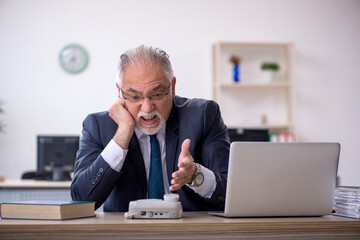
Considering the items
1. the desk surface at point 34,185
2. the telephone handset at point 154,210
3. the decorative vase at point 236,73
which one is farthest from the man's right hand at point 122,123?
the decorative vase at point 236,73

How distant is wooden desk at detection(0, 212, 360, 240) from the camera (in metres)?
1.27

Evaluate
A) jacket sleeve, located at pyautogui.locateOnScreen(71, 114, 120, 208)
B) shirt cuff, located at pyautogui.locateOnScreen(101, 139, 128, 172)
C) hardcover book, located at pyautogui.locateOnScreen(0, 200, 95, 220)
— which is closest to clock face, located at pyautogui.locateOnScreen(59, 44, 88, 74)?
jacket sleeve, located at pyautogui.locateOnScreen(71, 114, 120, 208)

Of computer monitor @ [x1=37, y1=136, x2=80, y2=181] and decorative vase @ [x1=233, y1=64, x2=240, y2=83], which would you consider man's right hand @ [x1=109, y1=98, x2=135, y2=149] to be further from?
decorative vase @ [x1=233, y1=64, x2=240, y2=83]

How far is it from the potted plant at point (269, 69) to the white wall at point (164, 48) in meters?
0.43

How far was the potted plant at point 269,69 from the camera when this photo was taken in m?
5.81

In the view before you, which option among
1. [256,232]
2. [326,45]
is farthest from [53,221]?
[326,45]

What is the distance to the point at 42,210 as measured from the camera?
4.51 feet

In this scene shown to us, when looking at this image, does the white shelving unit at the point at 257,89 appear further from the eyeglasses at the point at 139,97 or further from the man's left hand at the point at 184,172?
the man's left hand at the point at 184,172

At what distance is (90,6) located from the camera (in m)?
5.84

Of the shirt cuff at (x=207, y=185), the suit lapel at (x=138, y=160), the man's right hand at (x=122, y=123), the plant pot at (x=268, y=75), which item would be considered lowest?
the shirt cuff at (x=207, y=185)

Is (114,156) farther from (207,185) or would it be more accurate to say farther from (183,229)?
(183,229)

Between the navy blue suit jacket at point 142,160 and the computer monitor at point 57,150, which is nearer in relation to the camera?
the navy blue suit jacket at point 142,160

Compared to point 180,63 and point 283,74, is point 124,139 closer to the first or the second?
point 180,63

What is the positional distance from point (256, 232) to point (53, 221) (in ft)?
1.81
